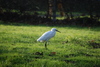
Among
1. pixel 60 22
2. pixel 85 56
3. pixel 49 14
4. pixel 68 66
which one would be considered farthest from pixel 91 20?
pixel 68 66

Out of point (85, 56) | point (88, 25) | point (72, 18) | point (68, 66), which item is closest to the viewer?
point (68, 66)

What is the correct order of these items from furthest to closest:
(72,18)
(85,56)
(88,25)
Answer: (72,18)
(88,25)
(85,56)

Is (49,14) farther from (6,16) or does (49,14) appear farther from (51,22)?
(6,16)

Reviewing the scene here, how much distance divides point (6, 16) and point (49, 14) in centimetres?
474

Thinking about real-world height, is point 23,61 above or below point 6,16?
below

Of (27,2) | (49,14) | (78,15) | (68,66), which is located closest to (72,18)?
(78,15)

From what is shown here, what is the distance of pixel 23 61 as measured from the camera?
639 cm

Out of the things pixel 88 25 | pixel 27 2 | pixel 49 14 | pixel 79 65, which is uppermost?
pixel 27 2

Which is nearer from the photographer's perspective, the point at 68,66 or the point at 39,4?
the point at 68,66

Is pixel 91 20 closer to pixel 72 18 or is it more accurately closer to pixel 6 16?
pixel 72 18

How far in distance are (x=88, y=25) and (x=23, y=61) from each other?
13.3m

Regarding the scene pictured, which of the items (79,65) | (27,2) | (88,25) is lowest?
(79,65)

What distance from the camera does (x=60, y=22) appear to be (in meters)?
19.6

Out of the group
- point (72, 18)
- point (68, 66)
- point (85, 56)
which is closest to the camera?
point (68, 66)
